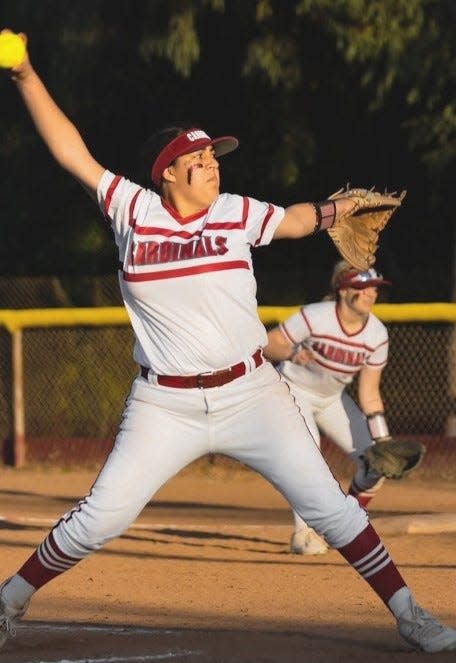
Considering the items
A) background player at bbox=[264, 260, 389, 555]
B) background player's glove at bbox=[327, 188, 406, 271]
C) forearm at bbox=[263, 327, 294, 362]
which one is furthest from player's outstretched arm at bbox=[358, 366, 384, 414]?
background player's glove at bbox=[327, 188, 406, 271]

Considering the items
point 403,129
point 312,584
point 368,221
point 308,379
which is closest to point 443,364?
point 403,129

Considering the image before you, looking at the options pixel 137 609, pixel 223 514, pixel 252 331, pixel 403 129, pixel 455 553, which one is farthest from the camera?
pixel 403 129

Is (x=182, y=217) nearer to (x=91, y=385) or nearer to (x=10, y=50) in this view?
(x=10, y=50)

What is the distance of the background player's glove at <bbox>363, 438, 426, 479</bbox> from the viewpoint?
9.40 m

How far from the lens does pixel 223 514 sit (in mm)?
12062

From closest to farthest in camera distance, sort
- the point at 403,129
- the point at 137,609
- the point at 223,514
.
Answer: the point at 137,609 < the point at 223,514 < the point at 403,129

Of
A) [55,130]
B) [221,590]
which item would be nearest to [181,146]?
[55,130]

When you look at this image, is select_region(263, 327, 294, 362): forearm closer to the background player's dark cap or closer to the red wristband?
the background player's dark cap

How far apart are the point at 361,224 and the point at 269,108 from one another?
9487 millimetres

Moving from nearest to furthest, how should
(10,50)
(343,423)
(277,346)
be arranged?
(10,50), (277,346), (343,423)

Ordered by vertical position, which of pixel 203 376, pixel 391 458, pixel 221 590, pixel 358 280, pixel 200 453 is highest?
pixel 203 376

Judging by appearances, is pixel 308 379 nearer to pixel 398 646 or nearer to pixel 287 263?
pixel 398 646

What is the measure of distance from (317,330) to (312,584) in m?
1.80

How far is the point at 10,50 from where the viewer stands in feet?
19.9
